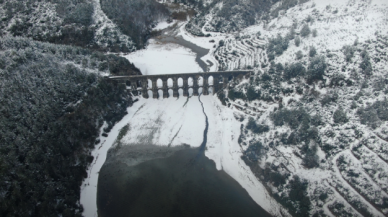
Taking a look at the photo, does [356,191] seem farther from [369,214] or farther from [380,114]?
[380,114]

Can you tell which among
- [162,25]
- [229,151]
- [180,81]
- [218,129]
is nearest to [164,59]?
[180,81]

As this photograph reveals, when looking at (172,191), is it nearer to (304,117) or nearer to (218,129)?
(218,129)

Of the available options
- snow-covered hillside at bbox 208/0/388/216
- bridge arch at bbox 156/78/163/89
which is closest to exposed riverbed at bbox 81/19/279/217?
snow-covered hillside at bbox 208/0/388/216

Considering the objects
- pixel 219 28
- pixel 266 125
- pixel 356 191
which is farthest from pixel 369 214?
pixel 219 28

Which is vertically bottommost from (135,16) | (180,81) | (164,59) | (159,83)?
(159,83)

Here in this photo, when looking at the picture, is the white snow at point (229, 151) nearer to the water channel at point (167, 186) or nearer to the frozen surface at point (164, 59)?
the water channel at point (167, 186)

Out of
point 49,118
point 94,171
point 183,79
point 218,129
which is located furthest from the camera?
point 183,79
